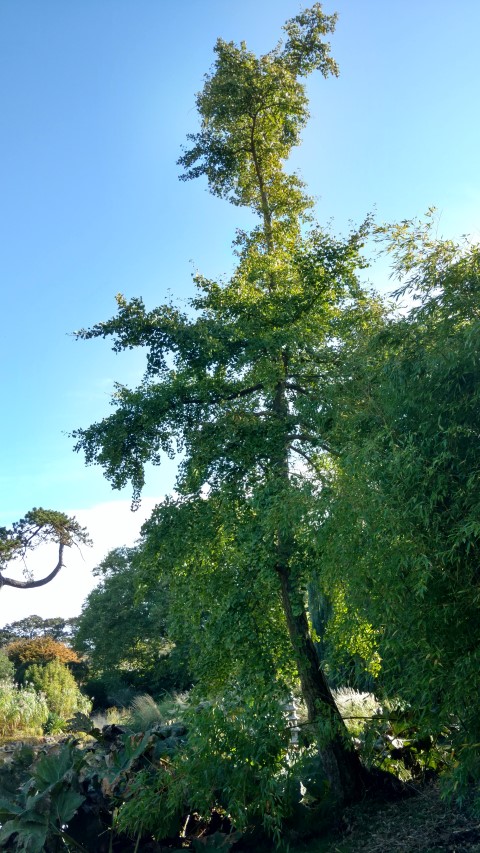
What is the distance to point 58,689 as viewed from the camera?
18.2 meters

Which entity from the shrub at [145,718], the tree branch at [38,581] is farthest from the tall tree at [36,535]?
the shrub at [145,718]

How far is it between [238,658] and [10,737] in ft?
30.7

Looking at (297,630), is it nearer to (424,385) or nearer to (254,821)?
(254,821)

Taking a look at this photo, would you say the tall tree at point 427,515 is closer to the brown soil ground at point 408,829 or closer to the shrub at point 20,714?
the brown soil ground at point 408,829

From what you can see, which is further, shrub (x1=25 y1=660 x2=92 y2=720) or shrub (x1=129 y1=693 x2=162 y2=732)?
shrub (x1=25 y1=660 x2=92 y2=720)

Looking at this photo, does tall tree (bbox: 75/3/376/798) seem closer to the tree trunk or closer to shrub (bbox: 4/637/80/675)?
the tree trunk

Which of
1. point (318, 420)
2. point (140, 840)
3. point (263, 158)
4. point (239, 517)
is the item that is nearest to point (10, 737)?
point (140, 840)

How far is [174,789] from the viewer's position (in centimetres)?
668

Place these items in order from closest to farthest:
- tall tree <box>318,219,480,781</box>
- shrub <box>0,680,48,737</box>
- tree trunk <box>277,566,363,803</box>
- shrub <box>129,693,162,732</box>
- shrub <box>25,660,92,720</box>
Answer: tall tree <box>318,219,480,781</box>
tree trunk <box>277,566,363,803</box>
shrub <box>129,693,162,732</box>
shrub <box>0,680,48,737</box>
shrub <box>25,660,92,720</box>

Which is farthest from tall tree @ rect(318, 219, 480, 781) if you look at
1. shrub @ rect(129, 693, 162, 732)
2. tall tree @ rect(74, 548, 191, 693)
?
tall tree @ rect(74, 548, 191, 693)

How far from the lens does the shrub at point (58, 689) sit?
1766 cm

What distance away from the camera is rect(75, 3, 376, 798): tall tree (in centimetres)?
748

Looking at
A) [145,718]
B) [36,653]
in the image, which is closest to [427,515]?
[145,718]

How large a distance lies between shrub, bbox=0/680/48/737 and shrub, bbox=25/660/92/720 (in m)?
0.89
